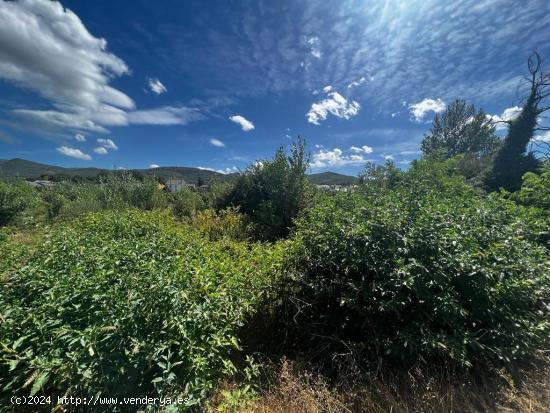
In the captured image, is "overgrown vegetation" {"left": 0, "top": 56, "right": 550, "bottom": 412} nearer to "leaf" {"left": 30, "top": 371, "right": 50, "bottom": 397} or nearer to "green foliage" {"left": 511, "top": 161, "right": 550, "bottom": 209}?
"leaf" {"left": 30, "top": 371, "right": 50, "bottom": 397}

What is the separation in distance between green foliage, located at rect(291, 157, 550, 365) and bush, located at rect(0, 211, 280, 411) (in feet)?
2.78

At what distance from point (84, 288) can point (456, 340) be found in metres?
3.01

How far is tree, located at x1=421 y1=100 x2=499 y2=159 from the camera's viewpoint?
2764cm

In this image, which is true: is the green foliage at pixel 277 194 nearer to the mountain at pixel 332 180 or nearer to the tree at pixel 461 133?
the mountain at pixel 332 180

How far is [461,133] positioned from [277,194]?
1213 inches

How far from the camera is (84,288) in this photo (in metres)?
2.01

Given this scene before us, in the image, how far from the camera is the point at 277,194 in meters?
8.34

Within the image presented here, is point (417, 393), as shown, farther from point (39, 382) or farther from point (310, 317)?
point (39, 382)

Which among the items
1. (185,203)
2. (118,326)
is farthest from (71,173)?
(118,326)

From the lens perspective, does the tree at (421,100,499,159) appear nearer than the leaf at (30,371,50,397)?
No

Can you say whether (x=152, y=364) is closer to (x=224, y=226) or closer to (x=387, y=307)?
(x=387, y=307)

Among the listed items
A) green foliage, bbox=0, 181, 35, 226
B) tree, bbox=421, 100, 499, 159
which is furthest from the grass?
tree, bbox=421, 100, 499, 159

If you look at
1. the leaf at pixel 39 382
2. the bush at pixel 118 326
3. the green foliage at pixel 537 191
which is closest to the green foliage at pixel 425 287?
the bush at pixel 118 326

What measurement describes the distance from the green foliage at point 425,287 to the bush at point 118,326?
85 centimetres
